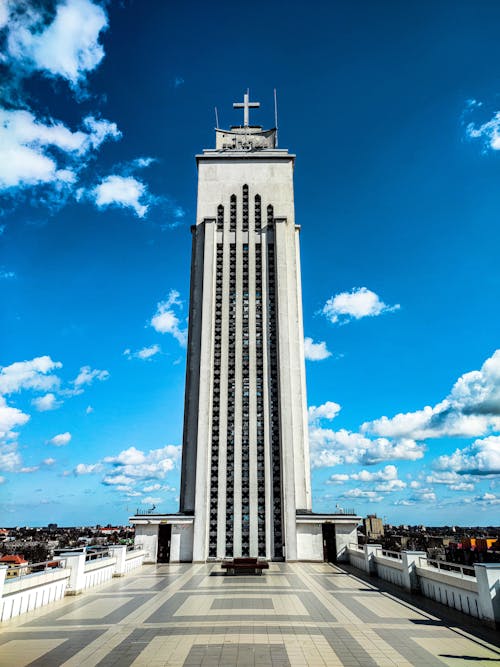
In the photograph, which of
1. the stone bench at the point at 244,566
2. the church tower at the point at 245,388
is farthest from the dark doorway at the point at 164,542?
the stone bench at the point at 244,566

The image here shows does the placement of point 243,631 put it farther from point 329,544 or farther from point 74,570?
point 329,544

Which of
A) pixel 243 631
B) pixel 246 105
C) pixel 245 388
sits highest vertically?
pixel 246 105

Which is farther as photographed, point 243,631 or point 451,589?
point 451,589

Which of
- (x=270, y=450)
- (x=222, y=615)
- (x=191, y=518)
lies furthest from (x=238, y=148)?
(x=222, y=615)

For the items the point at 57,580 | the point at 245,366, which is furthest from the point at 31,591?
the point at 245,366

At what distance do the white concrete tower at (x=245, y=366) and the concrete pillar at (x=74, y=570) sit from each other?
605 inches

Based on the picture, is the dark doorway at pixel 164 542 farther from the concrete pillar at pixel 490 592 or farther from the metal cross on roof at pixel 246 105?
the metal cross on roof at pixel 246 105

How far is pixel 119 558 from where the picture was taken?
21234 mm

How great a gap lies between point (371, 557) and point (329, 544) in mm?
9627

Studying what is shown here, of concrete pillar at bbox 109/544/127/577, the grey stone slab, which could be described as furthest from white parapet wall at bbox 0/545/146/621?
the grey stone slab

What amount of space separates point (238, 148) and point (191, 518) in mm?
35135

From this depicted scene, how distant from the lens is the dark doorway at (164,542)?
30062mm

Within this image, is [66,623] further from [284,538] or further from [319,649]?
[284,538]

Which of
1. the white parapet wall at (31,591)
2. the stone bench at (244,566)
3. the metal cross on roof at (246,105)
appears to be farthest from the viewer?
the metal cross on roof at (246,105)
